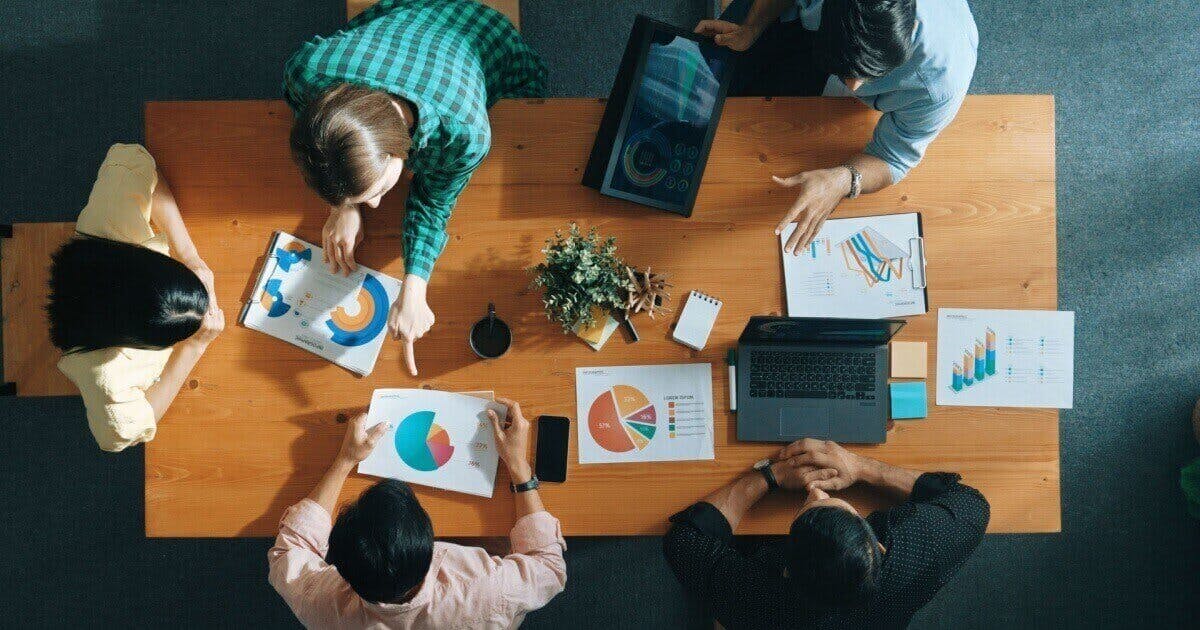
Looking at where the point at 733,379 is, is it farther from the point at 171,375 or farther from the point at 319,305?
the point at 171,375

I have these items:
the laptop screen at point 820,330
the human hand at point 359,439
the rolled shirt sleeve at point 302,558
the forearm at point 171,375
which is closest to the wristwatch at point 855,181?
the laptop screen at point 820,330

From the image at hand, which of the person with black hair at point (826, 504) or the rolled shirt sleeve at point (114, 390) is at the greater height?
the rolled shirt sleeve at point (114, 390)

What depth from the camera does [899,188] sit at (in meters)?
1.56

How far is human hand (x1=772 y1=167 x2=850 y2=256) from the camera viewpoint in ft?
4.94

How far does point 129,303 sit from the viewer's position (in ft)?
4.54

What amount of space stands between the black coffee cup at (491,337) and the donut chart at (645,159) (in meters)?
0.41

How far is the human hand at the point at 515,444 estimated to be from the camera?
151 cm

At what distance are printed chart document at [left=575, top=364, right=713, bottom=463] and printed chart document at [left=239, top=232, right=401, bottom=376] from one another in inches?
17.8

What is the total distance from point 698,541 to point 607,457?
0.26 m

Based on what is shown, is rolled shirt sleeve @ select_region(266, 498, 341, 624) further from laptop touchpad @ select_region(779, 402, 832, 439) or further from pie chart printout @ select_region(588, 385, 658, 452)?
laptop touchpad @ select_region(779, 402, 832, 439)

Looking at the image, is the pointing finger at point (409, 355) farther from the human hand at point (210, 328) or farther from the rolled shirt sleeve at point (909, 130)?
the rolled shirt sleeve at point (909, 130)

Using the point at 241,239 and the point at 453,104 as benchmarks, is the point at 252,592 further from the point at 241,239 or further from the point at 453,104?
the point at 453,104

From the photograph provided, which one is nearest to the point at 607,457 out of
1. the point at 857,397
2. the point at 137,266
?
the point at 857,397

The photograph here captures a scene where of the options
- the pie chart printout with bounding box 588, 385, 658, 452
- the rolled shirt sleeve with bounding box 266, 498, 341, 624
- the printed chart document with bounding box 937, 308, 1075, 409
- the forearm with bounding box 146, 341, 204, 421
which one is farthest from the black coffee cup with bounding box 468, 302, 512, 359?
the printed chart document with bounding box 937, 308, 1075, 409
